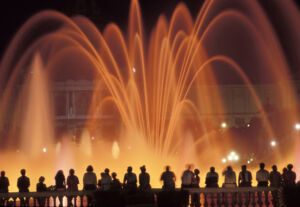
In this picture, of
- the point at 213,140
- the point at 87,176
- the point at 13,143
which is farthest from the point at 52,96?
the point at 87,176

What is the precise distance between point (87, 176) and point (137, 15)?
49.0 feet

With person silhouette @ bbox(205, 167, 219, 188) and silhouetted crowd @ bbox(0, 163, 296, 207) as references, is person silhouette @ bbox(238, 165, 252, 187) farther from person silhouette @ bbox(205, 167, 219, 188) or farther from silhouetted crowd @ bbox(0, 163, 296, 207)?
person silhouette @ bbox(205, 167, 219, 188)

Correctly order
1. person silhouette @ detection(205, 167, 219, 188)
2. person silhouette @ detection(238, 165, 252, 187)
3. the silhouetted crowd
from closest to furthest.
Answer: the silhouetted crowd → person silhouette @ detection(238, 165, 252, 187) → person silhouette @ detection(205, 167, 219, 188)

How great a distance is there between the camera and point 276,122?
5428 centimetres

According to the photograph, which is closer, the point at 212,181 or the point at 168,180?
the point at 168,180

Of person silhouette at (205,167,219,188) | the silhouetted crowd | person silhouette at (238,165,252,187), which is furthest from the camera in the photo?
person silhouette at (205,167,219,188)

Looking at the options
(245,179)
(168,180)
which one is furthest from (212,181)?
(168,180)

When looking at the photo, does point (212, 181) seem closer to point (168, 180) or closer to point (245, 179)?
point (245, 179)

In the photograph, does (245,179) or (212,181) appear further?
(212,181)

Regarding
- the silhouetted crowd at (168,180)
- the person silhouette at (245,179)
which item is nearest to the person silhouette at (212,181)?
the silhouetted crowd at (168,180)

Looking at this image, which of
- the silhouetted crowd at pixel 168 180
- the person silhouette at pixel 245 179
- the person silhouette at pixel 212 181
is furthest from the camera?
the person silhouette at pixel 212 181

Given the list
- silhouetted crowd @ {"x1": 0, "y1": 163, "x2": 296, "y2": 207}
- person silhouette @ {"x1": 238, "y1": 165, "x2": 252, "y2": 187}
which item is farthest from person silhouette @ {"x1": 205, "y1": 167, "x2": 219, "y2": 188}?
person silhouette @ {"x1": 238, "y1": 165, "x2": 252, "y2": 187}

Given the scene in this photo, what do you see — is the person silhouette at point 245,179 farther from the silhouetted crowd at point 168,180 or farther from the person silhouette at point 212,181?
the person silhouette at point 212,181

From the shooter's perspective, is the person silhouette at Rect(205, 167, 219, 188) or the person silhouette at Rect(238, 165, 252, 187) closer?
the person silhouette at Rect(238, 165, 252, 187)
